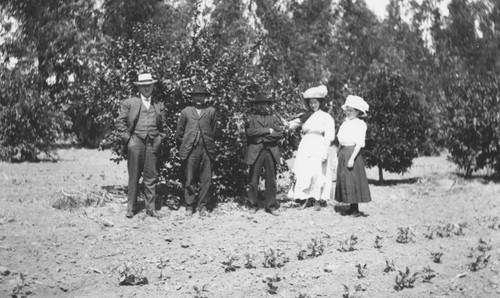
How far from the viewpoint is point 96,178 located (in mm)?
14453

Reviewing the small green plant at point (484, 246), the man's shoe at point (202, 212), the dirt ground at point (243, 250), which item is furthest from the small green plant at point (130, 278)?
the small green plant at point (484, 246)

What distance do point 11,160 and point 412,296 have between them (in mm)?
18052

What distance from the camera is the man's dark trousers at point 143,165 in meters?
8.65

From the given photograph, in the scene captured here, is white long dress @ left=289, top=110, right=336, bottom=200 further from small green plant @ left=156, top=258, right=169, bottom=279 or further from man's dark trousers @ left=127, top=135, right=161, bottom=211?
small green plant @ left=156, top=258, right=169, bottom=279

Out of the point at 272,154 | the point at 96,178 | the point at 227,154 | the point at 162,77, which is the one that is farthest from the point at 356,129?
the point at 96,178

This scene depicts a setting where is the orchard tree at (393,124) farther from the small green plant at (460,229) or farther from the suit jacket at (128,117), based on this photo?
the suit jacket at (128,117)

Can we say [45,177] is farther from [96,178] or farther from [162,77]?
[162,77]

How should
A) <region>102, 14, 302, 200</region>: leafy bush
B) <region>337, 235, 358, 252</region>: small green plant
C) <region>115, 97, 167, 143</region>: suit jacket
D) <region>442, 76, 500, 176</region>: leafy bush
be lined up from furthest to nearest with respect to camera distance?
1. <region>442, 76, 500, 176</region>: leafy bush
2. <region>102, 14, 302, 200</region>: leafy bush
3. <region>115, 97, 167, 143</region>: suit jacket
4. <region>337, 235, 358, 252</region>: small green plant

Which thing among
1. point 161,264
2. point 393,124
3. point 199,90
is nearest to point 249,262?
point 161,264

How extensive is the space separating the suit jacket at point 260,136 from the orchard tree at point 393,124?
526cm

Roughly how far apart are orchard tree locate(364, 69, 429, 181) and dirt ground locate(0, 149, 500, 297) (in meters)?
3.03

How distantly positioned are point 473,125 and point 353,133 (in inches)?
285

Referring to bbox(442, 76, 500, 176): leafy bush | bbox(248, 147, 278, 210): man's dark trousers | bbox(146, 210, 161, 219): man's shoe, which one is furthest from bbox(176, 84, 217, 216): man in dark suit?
bbox(442, 76, 500, 176): leafy bush

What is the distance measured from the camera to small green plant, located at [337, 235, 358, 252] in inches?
280
